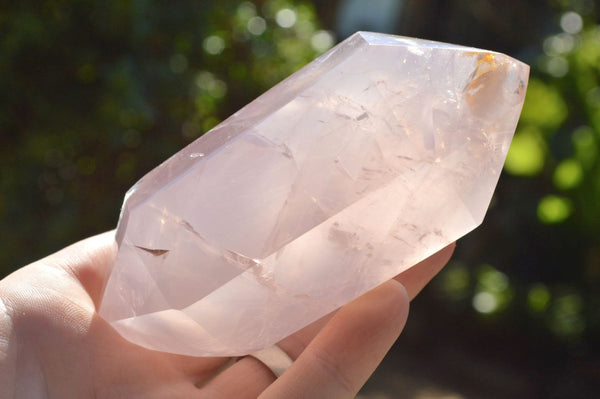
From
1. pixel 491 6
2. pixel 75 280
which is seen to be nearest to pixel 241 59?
pixel 75 280

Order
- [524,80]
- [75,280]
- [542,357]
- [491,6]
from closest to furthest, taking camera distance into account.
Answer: [524,80] < [75,280] < [542,357] < [491,6]

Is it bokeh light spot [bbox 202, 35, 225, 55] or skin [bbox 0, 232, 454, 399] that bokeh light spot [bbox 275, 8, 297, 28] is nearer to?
bokeh light spot [bbox 202, 35, 225, 55]

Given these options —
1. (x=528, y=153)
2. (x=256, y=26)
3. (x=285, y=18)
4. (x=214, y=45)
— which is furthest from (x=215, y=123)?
(x=528, y=153)

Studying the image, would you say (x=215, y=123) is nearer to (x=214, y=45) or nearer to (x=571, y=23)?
(x=214, y=45)

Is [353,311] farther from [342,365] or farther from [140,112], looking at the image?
[140,112]

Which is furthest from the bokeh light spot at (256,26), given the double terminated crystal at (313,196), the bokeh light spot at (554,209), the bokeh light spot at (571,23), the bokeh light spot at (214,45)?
the bokeh light spot at (571,23)
